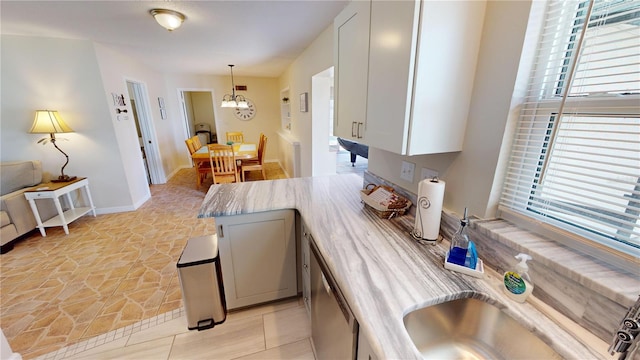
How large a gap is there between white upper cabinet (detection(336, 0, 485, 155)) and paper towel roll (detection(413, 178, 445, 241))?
0.53ft

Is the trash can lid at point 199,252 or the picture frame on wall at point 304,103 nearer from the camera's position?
the trash can lid at point 199,252

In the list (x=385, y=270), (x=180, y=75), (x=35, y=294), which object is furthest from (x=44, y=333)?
(x=180, y=75)

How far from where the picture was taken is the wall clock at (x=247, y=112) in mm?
6320

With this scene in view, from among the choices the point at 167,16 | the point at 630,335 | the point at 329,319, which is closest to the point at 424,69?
the point at 630,335

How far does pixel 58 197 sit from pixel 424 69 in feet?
13.5

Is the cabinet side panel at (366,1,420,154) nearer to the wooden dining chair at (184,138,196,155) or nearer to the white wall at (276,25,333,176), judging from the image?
the white wall at (276,25,333,176)

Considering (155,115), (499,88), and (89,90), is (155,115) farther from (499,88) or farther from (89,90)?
(499,88)

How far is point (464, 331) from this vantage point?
90 cm

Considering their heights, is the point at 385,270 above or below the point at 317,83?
below

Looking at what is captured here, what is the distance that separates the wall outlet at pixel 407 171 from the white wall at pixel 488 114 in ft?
0.73

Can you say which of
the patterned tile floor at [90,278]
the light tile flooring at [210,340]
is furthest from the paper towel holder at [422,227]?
the patterned tile floor at [90,278]

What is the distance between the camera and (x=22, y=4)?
77.6 inches

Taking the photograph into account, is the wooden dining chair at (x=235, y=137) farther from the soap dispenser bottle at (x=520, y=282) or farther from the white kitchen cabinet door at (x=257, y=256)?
the soap dispenser bottle at (x=520, y=282)

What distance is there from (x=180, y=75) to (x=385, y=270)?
6.68 metres
